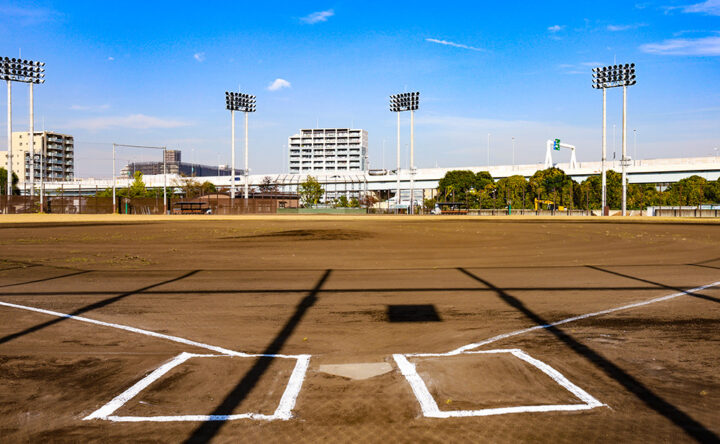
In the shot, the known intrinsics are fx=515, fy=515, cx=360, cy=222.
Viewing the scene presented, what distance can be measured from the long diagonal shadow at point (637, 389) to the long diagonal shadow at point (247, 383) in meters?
3.66

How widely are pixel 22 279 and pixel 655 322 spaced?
13459 millimetres

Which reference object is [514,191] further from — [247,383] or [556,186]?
[247,383]

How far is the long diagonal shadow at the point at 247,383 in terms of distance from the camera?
4.09 metres

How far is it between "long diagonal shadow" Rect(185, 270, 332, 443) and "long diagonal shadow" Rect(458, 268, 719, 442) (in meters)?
3.66

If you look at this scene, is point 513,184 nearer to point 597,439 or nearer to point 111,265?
point 111,265

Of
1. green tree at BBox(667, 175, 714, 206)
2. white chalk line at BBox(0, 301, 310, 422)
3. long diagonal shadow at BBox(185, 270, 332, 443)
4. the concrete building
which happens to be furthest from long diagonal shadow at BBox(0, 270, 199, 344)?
the concrete building

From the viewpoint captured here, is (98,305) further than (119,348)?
Yes

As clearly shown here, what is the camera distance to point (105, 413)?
447 cm

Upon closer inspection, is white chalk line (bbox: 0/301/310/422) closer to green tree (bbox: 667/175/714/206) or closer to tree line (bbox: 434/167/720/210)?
tree line (bbox: 434/167/720/210)

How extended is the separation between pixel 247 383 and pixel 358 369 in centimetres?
→ 120

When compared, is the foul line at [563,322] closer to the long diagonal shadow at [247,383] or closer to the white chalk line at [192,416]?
the white chalk line at [192,416]

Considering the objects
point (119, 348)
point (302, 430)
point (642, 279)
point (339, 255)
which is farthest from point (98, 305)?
point (642, 279)

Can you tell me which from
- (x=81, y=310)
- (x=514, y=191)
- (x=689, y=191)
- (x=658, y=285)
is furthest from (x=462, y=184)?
(x=81, y=310)

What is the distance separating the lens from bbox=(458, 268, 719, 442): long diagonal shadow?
408 centimetres
